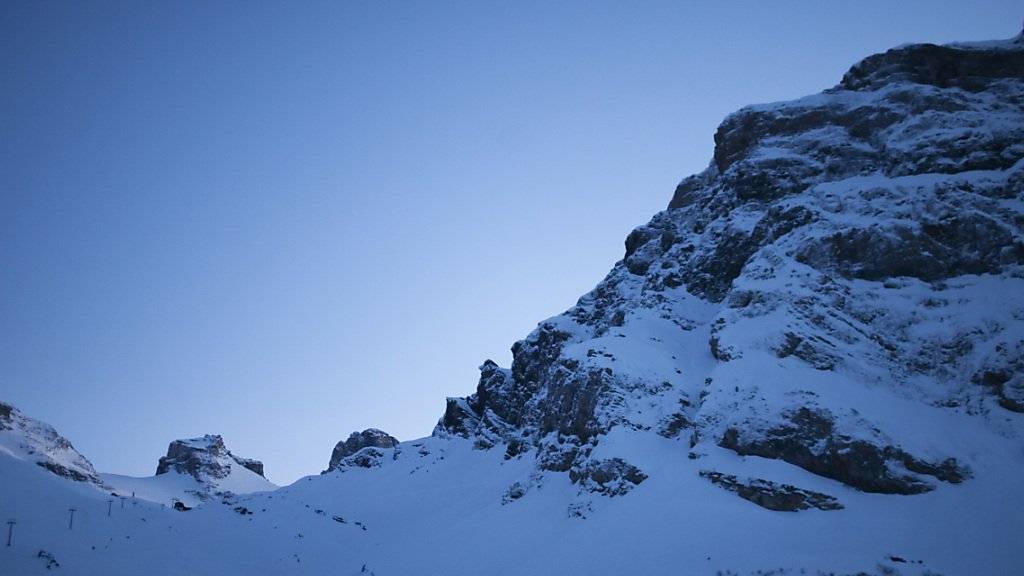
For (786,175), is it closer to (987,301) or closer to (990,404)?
(987,301)

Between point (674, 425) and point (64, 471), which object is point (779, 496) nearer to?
point (674, 425)

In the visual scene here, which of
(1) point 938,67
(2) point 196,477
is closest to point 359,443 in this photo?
(2) point 196,477

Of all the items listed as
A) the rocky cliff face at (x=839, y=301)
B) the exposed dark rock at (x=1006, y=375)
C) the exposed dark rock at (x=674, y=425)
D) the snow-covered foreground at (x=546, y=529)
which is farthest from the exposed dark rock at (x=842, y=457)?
the exposed dark rock at (x=674, y=425)

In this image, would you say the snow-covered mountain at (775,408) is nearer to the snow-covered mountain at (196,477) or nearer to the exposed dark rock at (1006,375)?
the exposed dark rock at (1006,375)

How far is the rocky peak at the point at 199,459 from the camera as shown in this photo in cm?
9450

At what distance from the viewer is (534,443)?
5272cm

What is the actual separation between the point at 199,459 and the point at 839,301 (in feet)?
294

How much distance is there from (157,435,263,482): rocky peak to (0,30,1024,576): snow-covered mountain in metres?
44.4

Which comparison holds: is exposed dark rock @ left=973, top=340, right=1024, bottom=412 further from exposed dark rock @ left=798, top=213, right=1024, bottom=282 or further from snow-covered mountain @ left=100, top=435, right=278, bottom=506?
snow-covered mountain @ left=100, top=435, right=278, bottom=506

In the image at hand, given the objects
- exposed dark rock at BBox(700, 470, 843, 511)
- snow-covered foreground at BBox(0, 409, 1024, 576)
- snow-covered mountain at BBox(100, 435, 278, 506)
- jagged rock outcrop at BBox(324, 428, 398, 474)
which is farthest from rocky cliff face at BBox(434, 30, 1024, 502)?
snow-covered mountain at BBox(100, 435, 278, 506)

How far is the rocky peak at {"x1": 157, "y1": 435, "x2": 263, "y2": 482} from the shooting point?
94500 millimetres

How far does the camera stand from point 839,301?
122 ft

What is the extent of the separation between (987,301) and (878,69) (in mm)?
26379

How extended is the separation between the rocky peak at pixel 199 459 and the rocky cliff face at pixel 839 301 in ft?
200
